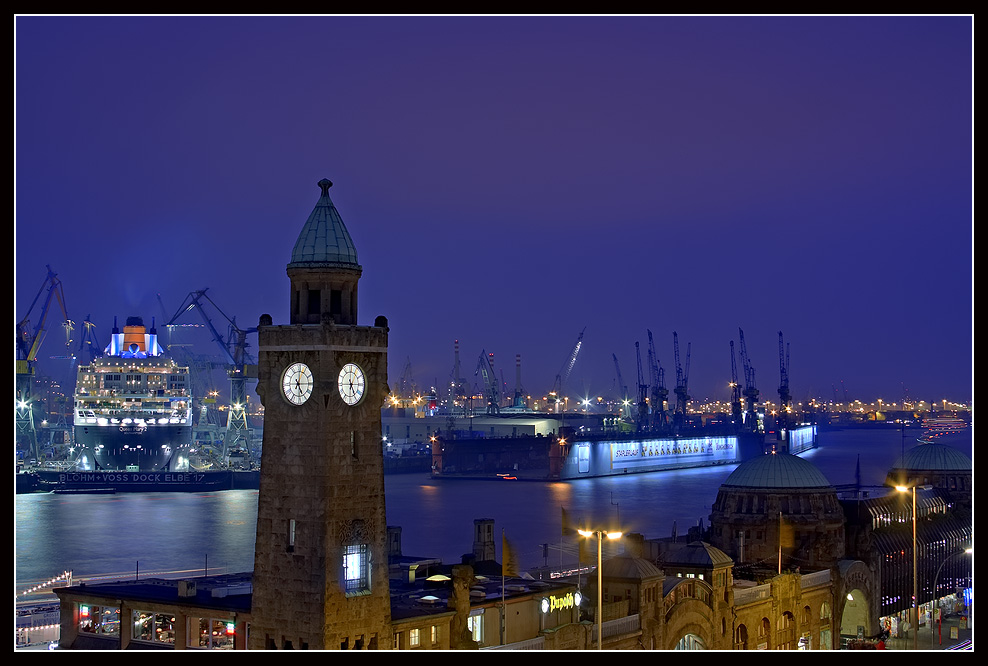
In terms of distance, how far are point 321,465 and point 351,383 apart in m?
2.53

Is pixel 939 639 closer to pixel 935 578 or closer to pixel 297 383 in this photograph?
pixel 935 578

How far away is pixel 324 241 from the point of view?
130 feet

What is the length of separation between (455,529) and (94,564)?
45304mm

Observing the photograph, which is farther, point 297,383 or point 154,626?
point 154,626

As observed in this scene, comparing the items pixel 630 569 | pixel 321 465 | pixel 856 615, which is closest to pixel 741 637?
pixel 630 569

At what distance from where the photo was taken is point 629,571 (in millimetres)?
55188

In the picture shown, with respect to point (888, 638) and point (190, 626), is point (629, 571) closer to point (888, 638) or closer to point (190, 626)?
point (190, 626)

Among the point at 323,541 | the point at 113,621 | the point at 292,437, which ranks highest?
the point at 292,437

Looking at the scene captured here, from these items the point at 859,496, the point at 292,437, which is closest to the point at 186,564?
the point at 859,496

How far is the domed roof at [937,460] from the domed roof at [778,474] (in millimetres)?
25964

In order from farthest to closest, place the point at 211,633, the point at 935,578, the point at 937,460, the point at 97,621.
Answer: the point at 937,460 → the point at 935,578 → the point at 97,621 → the point at 211,633

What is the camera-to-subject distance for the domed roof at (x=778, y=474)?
259 feet

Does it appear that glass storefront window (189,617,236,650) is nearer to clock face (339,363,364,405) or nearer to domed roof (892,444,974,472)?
clock face (339,363,364,405)

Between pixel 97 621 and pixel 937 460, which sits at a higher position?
pixel 937 460
